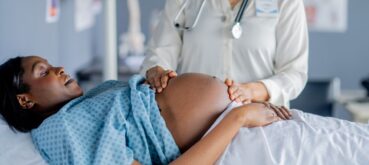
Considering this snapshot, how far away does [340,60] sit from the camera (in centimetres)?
341

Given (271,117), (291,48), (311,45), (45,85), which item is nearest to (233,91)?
(271,117)

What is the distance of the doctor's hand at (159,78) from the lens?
147cm

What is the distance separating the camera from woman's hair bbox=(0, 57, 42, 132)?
142 centimetres

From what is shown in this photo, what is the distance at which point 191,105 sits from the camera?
142 centimetres

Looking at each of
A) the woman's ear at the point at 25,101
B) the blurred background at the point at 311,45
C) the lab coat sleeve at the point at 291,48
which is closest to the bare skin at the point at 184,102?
the woman's ear at the point at 25,101

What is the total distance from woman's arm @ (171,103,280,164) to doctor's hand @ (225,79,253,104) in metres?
0.09

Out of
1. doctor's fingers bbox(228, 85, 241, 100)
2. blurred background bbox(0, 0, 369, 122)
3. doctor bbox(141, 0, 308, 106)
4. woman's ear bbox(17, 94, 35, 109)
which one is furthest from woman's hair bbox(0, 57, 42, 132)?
blurred background bbox(0, 0, 369, 122)

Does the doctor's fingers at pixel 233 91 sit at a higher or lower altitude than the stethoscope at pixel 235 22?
lower

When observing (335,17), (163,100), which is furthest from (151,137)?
(335,17)

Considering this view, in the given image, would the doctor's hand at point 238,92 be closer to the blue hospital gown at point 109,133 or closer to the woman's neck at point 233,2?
the blue hospital gown at point 109,133

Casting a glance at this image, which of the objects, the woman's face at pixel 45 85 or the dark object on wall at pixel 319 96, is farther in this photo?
the dark object on wall at pixel 319 96

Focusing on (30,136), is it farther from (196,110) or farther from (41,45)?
(41,45)

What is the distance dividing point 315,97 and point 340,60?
0.37 metres

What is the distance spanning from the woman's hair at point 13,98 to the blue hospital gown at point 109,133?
0.10 m
